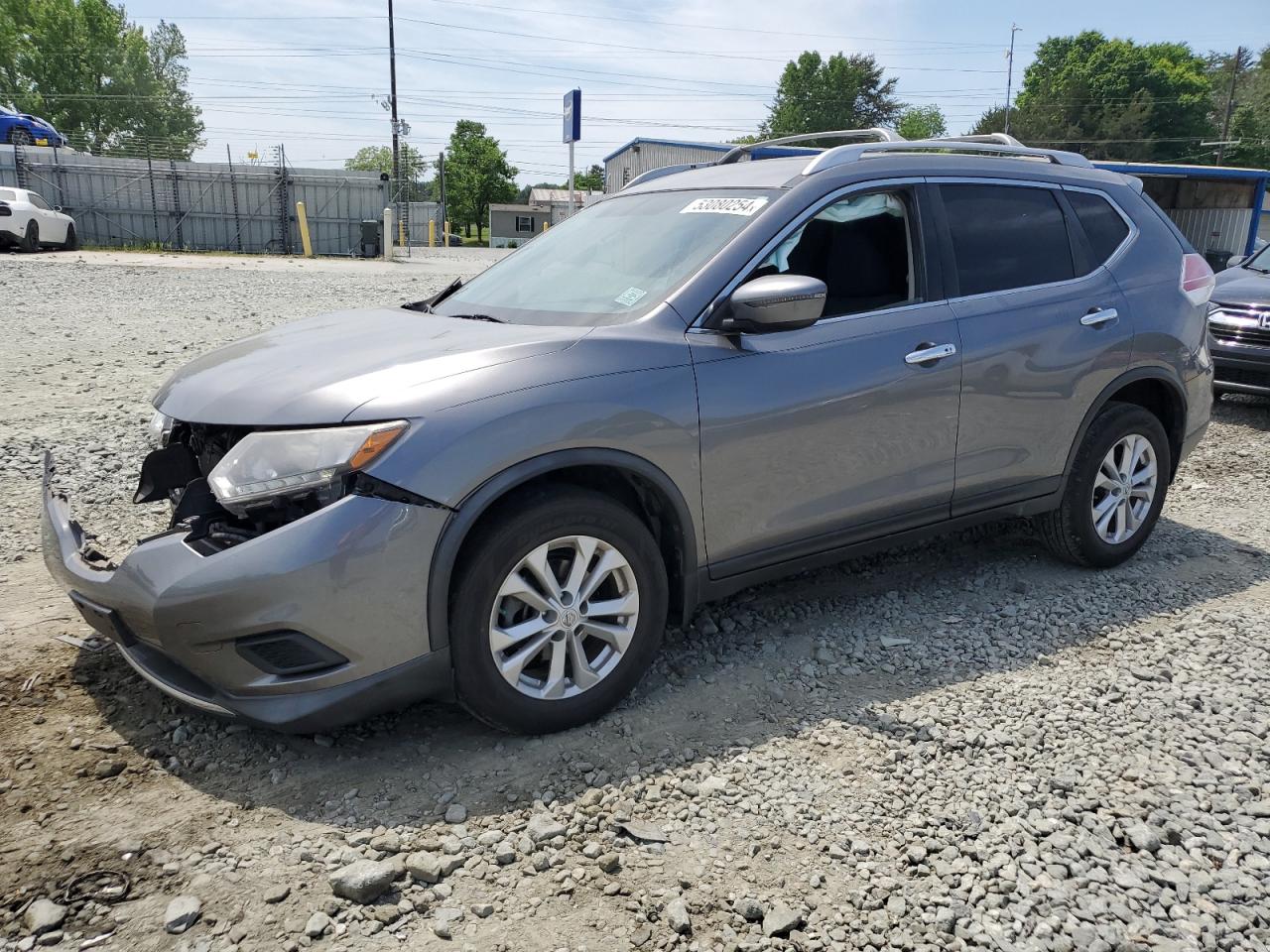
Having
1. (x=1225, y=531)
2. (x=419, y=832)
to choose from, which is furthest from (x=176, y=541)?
(x=1225, y=531)

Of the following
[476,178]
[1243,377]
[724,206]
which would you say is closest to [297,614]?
[724,206]

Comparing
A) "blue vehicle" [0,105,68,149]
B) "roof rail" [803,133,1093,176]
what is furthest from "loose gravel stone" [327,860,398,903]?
"blue vehicle" [0,105,68,149]

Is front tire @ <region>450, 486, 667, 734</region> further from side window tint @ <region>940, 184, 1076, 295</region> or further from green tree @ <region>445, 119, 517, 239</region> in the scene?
green tree @ <region>445, 119, 517, 239</region>

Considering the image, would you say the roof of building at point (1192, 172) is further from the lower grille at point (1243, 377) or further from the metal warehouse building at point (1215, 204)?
the lower grille at point (1243, 377)

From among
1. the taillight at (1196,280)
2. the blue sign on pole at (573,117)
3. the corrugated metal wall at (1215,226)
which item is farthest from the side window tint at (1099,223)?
the corrugated metal wall at (1215,226)

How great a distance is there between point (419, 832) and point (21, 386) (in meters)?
6.56

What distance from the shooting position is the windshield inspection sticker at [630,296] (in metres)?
3.52

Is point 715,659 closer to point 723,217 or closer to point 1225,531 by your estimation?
point 723,217

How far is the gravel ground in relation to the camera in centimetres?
241

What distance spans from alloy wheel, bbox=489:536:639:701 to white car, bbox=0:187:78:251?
74.5 feet

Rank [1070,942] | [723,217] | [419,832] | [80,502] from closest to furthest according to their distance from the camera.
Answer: [1070,942] → [419,832] → [723,217] → [80,502]

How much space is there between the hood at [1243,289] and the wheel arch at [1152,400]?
4.13 m

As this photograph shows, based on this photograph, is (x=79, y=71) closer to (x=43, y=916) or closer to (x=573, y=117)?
(x=573, y=117)

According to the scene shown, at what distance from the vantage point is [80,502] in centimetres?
506
